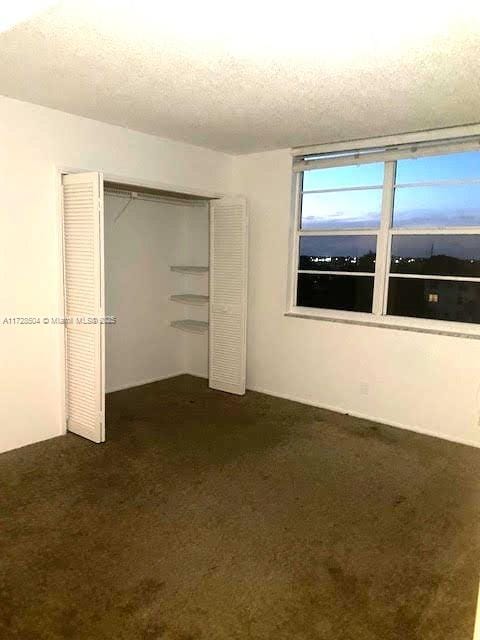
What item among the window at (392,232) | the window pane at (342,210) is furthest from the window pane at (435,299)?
the window pane at (342,210)

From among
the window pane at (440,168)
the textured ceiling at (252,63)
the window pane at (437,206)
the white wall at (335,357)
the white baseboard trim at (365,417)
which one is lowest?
the white baseboard trim at (365,417)

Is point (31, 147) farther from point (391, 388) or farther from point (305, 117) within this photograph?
point (391, 388)

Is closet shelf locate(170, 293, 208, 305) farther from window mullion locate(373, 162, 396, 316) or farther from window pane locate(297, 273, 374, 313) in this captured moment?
window mullion locate(373, 162, 396, 316)

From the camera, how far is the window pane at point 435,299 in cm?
379

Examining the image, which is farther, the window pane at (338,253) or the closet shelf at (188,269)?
the closet shelf at (188,269)

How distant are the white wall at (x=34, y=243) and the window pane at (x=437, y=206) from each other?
93.0 inches

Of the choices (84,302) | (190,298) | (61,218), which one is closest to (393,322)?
(190,298)

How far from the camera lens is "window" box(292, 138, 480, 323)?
3.77 m

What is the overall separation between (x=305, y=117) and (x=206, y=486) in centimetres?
265

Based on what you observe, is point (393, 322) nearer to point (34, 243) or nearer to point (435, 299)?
point (435, 299)

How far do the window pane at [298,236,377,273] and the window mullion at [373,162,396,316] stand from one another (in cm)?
7

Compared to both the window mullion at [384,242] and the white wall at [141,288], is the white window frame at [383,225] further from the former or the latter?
A: the white wall at [141,288]

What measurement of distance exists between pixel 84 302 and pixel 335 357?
2293mm

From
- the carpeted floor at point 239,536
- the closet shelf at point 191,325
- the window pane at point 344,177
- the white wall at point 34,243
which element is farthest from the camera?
the closet shelf at point 191,325
